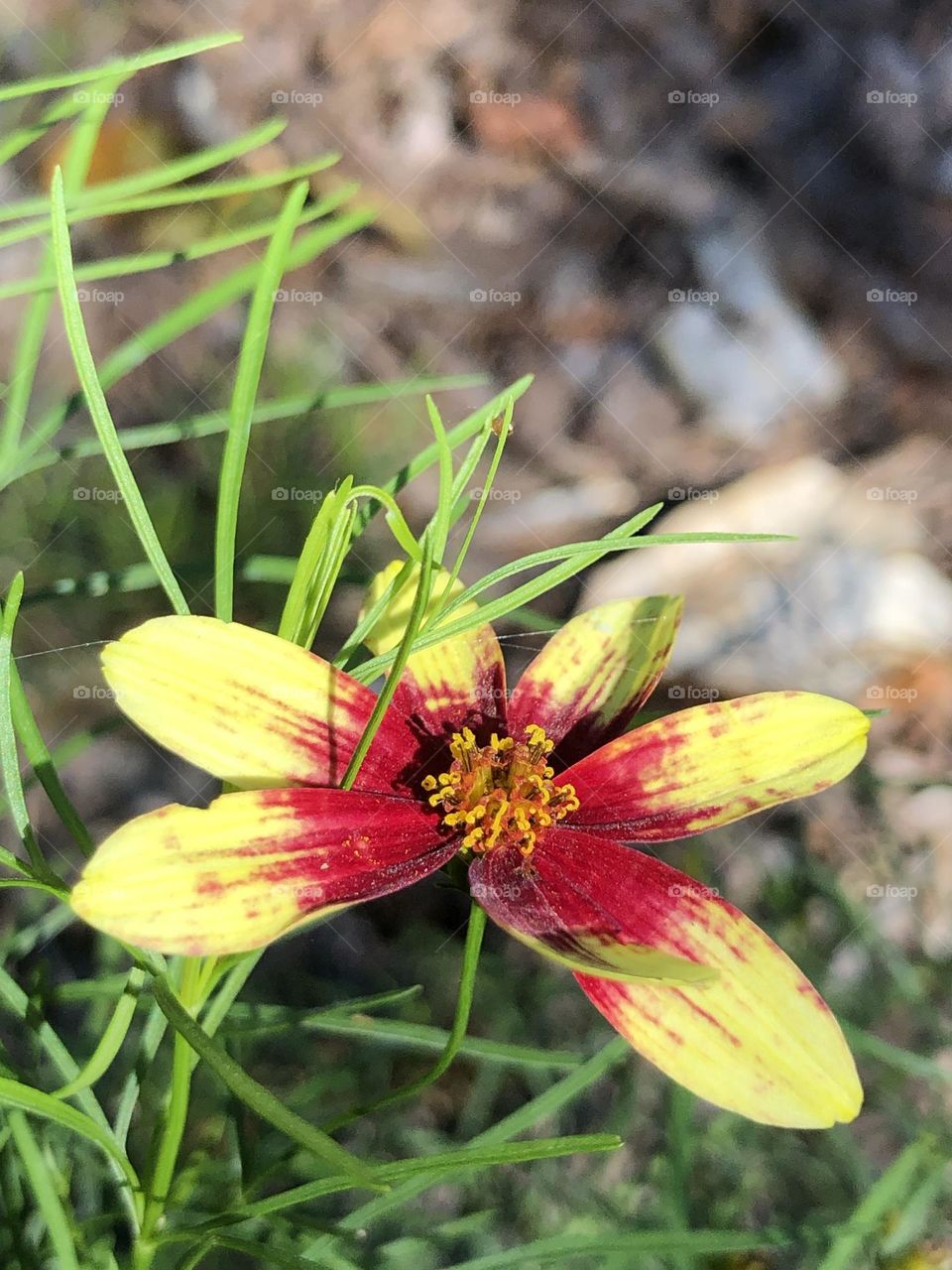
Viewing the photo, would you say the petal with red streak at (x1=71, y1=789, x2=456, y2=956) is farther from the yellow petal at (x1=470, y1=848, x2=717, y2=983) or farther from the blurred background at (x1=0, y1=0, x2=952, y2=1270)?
the blurred background at (x1=0, y1=0, x2=952, y2=1270)

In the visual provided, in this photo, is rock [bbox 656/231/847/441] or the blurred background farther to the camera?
rock [bbox 656/231/847/441]

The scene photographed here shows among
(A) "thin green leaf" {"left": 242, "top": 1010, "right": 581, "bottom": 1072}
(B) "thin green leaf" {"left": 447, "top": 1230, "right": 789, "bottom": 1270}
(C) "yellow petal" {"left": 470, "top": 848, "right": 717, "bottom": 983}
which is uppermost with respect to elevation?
(C) "yellow petal" {"left": 470, "top": 848, "right": 717, "bottom": 983}

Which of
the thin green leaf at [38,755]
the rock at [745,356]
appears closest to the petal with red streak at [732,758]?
the thin green leaf at [38,755]

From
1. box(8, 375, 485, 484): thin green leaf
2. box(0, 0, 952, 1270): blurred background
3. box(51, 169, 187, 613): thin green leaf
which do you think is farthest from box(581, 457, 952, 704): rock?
box(51, 169, 187, 613): thin green leaf

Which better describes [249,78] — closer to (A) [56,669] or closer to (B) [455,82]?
(B) [455,82]

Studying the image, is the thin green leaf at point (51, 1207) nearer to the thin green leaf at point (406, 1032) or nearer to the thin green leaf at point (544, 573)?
the thin green leaf at point (406, 1032)

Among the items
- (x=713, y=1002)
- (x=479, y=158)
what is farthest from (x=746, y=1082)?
(x=479, y=158)

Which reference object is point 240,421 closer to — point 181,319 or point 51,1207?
point 181,319
